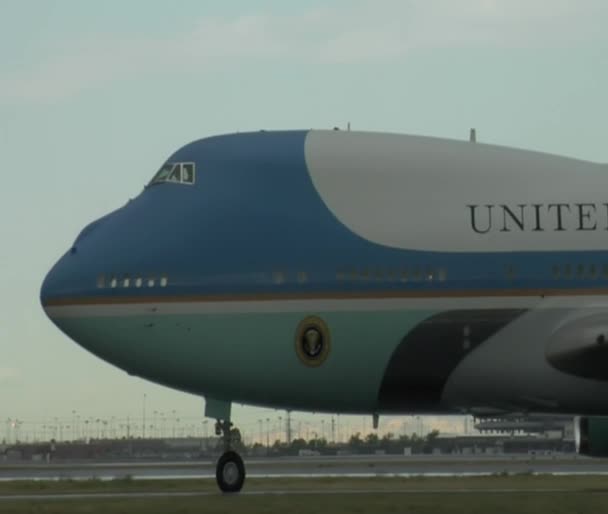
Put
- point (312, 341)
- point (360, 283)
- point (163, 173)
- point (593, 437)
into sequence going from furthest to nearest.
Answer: point (593, 437)
point (163, 173)
point (312, 341)
point (360, 283)

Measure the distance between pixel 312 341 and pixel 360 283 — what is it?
5.54 ft

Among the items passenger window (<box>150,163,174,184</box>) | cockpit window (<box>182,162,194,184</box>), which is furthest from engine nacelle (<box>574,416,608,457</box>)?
passenger window (<box>150,163,174,184</box>)

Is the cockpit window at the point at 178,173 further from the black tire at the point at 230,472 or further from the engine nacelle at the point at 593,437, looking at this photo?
the engine nacelle at the point at 593,437

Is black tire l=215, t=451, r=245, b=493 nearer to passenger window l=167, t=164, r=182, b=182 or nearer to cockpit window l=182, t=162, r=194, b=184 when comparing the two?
cockpit window l=182, t=162, r=194, b=184

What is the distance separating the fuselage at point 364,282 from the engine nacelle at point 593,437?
3091mm

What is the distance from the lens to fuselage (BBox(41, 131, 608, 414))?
3250 centimetres

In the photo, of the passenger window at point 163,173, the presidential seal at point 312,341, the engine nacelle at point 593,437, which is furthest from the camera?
the engine nacelle at point 593,437

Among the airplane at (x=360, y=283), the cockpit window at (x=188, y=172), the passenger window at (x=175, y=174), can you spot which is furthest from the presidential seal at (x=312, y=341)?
the passenger window at (x=175, y=174)

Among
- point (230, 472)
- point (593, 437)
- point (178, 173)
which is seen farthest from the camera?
point (593, 437)

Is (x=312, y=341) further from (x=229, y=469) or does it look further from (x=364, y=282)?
(x=229, y=469)

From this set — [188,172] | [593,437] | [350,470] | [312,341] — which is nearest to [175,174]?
[188,172]

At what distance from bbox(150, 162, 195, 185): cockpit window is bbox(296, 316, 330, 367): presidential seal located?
4.46 meters

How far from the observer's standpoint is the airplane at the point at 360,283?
32500 millimetres

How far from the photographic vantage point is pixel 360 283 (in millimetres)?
32719
